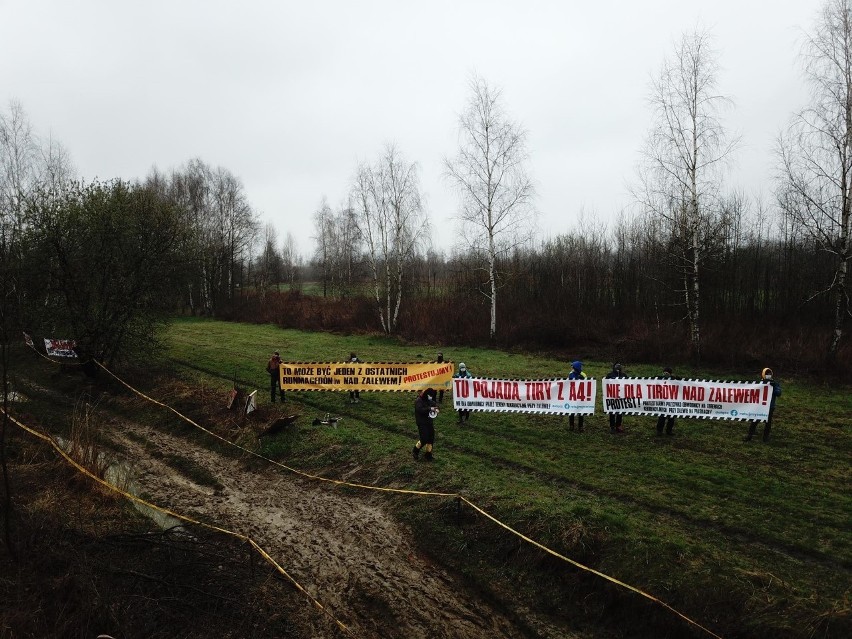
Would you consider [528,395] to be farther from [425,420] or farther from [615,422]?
[425,420]

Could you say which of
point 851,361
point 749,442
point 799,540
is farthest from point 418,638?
point 851,361

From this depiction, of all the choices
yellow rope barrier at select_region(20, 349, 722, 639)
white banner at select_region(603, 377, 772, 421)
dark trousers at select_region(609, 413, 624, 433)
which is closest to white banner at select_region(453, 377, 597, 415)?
dark trousers at select_region(609, 413, 624, 433)

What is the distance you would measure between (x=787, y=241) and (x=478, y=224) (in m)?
23.3

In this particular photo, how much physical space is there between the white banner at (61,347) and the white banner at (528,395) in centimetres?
1839

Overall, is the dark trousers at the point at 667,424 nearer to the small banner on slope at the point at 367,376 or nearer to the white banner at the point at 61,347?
the small banner on slope at the point at 367,376

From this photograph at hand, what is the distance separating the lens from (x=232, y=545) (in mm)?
9758

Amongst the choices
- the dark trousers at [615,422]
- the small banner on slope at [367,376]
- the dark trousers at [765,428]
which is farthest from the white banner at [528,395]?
the dark trousers at [765,428]

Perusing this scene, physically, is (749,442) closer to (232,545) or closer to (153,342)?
(232,545)

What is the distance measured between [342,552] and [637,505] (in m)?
6.05

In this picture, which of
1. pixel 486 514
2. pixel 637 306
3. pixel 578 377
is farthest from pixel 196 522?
pixel 637 306

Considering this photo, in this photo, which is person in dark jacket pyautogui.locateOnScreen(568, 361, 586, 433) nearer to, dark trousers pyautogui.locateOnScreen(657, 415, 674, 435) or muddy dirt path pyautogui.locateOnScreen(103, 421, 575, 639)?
dark trousers pyautogui.locateOnScreen(657, 415, 674, 435)

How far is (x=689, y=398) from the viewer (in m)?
Result: 14.3

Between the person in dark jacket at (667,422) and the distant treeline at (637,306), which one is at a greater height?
the distant treeline at (637,306)

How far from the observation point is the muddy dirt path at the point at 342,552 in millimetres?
7734
